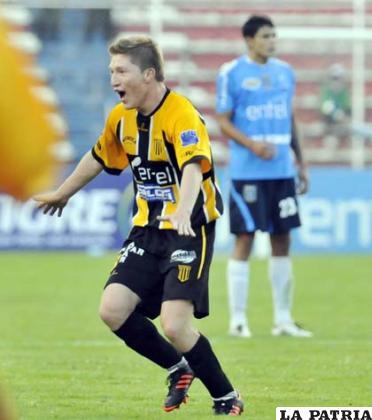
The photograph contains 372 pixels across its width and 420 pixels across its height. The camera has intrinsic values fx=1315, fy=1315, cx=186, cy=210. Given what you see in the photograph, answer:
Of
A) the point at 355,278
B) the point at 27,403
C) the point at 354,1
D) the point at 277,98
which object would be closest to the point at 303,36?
the point at 354,1

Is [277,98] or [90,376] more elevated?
[277,98]

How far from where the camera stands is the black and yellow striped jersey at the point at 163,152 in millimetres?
6066

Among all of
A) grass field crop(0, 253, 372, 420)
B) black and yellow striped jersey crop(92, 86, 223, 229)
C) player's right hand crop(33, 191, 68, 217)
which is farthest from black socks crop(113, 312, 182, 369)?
player's right hand crop(33, 191, 68, 217)

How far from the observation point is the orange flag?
90.0 inches

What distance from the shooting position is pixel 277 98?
10297 mm

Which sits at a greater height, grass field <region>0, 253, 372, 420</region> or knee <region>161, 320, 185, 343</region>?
knee <region>161, 320, 185, 343</region>

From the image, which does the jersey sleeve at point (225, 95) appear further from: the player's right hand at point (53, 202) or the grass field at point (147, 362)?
the player's right hand at point (53, 202)

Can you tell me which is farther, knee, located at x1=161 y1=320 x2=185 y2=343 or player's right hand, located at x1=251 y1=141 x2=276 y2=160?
player's right hand, located at x1=251 y1=141 x2=276 y2=160

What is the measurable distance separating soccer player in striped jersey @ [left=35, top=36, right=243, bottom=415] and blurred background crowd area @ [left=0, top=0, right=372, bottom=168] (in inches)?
582

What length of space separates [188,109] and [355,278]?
385 inches

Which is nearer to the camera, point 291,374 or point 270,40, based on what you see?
point 291,374

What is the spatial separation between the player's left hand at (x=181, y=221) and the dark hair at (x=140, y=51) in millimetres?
894

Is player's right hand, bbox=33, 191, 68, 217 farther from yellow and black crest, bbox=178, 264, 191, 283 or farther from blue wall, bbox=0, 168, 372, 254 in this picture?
blue wall, bbox=0, 168, 372, 254

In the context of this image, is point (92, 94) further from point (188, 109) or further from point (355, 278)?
point (188, 109)
